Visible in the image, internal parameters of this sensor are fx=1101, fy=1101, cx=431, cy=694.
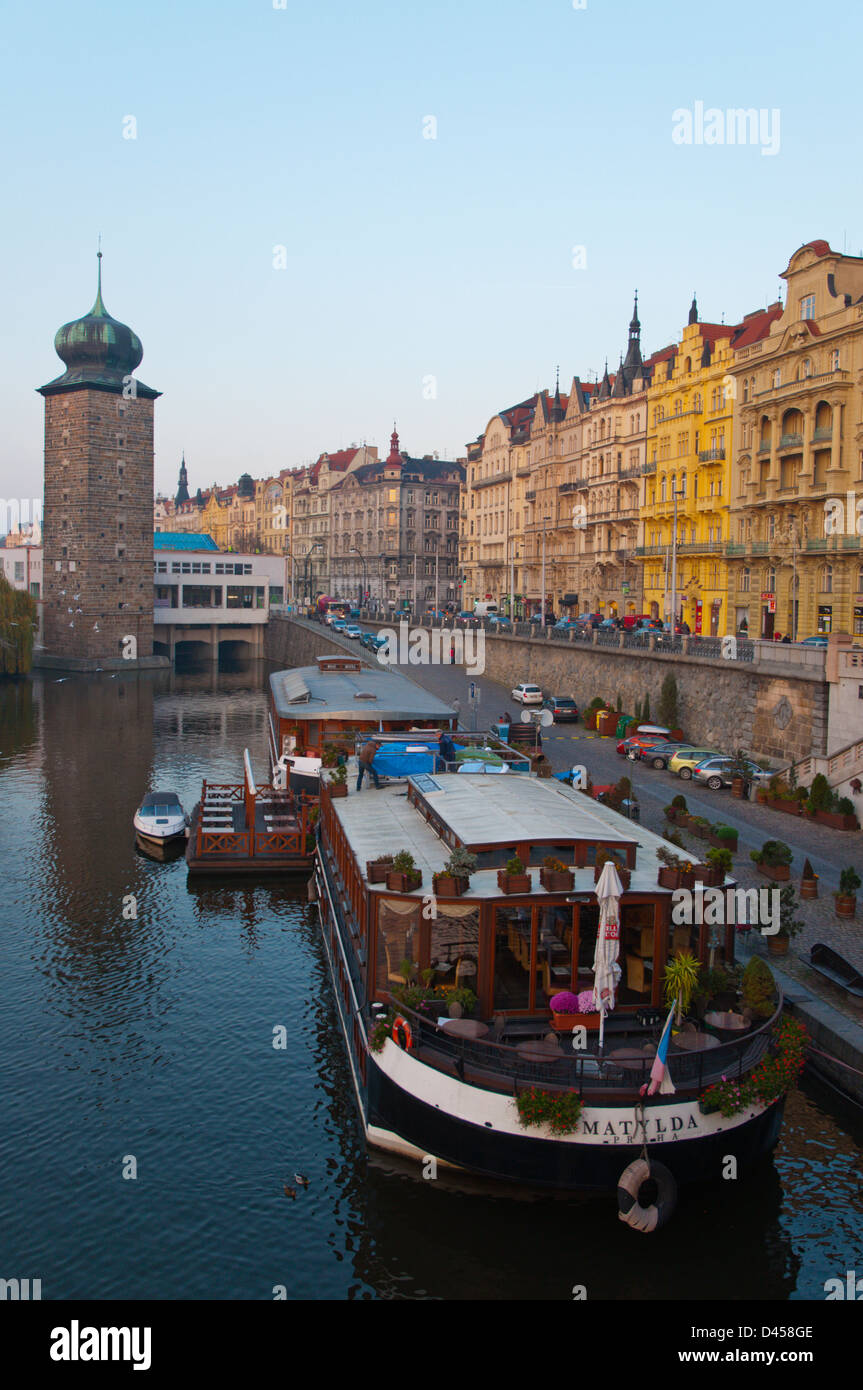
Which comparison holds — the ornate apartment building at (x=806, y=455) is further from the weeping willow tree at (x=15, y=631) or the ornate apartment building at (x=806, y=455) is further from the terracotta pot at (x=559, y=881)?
the weeping willow tree at (x=15, y=631)

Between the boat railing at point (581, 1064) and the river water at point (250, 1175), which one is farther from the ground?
the boat railing at point (581, 1064)

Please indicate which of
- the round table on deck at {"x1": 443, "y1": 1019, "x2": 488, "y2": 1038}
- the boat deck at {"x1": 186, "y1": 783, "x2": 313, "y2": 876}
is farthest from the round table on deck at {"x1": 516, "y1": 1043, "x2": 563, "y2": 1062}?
the boat deck at {"x1": 186, "y1": 783, "x2": 313, "y2": 876}

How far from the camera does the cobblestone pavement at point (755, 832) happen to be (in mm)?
20750

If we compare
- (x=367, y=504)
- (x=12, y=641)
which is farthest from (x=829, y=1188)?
(x=367, y=504)

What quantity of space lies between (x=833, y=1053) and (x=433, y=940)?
269 inches

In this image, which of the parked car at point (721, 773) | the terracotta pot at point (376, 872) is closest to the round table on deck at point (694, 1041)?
the terracotta pot at point (376, 872)

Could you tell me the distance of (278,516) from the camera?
16775 centimetres

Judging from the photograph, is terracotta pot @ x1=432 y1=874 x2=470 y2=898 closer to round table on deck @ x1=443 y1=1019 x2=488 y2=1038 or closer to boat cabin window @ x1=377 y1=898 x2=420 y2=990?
boat cabin window @ x1=377 y1=898 x2=420 y2=990

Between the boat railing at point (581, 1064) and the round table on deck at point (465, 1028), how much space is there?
7 centimetres

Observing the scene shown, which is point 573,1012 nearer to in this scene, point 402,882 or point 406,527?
point 402,882

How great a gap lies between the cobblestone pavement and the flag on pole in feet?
20.5

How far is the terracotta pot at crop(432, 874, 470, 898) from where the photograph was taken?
48.1ft

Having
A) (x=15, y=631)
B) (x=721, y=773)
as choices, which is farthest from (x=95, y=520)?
(x=721, y=773)

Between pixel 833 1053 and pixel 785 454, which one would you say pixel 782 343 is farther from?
pixel 833 1053
